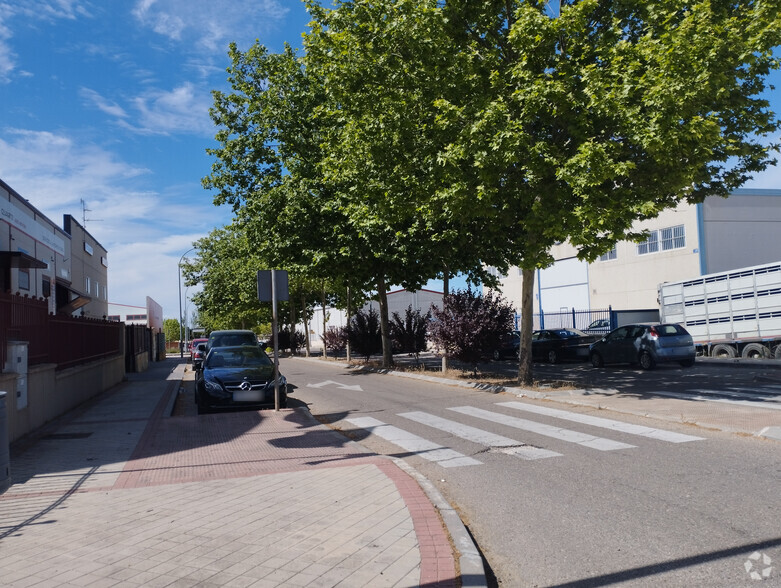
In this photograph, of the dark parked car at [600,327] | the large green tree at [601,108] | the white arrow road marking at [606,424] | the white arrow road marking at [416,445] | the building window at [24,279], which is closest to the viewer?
the white arrow road marking at [416,445]

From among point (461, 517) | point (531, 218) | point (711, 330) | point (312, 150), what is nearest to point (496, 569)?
point (461, 517)

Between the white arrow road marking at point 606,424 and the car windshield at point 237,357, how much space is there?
547 centimetres

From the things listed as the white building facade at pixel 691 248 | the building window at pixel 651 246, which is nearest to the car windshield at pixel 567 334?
the white building facade at pixel 691 248

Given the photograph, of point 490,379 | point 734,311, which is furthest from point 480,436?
point 734,311

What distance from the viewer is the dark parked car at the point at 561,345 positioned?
82.1 ft

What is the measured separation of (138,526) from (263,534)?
118 cm

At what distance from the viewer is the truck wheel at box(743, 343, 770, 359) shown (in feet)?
66.7

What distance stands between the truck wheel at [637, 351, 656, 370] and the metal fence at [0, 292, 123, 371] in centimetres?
1613

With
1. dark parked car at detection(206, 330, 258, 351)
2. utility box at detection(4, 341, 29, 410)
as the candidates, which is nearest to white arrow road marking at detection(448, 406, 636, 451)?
utility box at detection(4, 341, 29, 410)

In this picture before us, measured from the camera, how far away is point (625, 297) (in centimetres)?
3803

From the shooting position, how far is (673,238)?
34.9 metres

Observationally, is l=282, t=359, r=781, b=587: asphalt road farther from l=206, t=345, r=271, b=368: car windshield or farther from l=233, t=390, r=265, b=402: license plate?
l=206, t=345, r=271, b=368: car windshield

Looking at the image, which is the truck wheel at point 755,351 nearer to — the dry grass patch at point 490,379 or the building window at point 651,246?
the dry grass patch at point 490,379

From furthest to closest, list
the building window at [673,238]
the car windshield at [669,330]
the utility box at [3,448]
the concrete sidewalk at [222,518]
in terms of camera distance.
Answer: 1. the building window at [673,238]
2. the car windshield at [669,330]
3. the utility box at [3,448]
4. the concrete sidewalk at [222,518]
